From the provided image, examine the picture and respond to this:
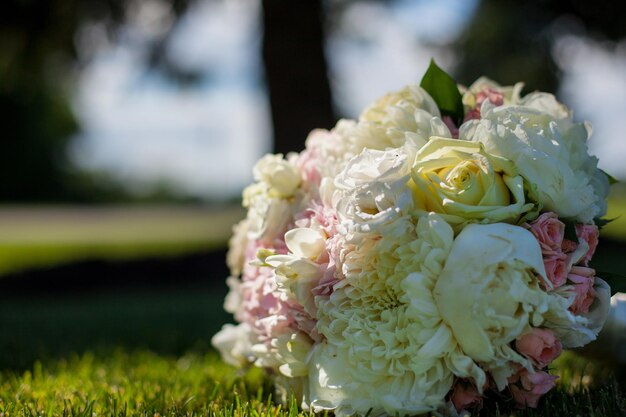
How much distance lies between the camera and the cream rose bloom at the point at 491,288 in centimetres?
159

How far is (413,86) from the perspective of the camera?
2057 millimetres

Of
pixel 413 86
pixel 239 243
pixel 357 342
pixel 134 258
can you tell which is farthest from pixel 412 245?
pixel 134 258

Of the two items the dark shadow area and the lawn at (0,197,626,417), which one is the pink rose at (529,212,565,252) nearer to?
the lawn at (0,197,626,417)

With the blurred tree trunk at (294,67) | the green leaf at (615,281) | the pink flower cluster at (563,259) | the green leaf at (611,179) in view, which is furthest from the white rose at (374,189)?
the blurred tree trunk at (294,67)

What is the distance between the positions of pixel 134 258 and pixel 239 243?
6.74 meters

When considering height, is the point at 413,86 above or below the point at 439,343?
above

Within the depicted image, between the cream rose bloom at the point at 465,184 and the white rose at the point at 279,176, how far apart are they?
495mm

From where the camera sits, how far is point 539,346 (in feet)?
5.49

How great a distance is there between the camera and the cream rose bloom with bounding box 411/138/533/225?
169 cm

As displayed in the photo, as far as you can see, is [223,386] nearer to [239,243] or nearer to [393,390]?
[239,243]

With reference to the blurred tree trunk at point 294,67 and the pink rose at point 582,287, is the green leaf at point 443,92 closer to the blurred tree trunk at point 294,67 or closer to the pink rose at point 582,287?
the pink rose at point 582,287

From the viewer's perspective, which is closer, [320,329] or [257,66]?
[320,329]

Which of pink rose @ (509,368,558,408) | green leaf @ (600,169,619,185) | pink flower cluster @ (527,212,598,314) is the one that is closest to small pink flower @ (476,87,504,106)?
green leaf @ (600,169,619,185)

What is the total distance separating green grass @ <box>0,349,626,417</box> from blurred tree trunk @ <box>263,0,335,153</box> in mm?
3859
